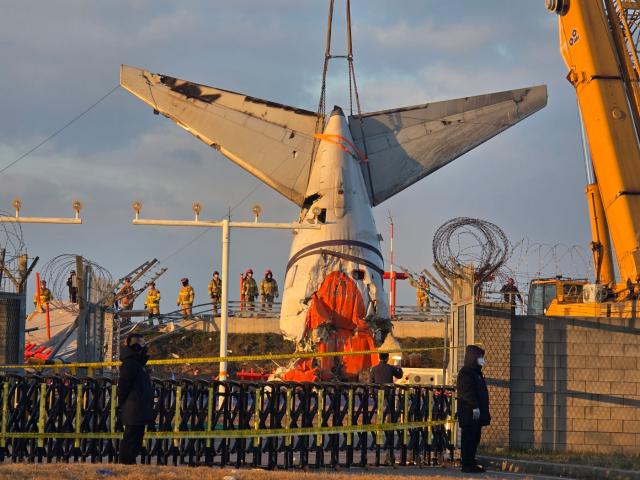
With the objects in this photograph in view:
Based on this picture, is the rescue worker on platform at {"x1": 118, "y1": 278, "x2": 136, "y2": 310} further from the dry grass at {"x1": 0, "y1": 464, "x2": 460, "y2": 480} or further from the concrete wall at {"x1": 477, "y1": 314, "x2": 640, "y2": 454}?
the dry grass at {"x1": 0, "y1": 464, "x2": 460, "y2": 480}

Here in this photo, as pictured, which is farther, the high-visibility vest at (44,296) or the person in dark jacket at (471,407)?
the high-visibility vest at (44,296)

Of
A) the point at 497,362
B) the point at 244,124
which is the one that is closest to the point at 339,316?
the point at 244,124

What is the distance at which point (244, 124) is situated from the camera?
4141 centimetres

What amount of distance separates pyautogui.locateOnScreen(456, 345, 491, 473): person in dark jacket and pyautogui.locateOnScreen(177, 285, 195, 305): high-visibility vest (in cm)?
3393

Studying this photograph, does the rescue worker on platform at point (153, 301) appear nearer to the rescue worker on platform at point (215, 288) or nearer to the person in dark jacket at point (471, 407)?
the rescue worker on platform at point (215, 288)

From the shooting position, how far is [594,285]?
28.2 m

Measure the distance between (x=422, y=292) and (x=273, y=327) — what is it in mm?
7823

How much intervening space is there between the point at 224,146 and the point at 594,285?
17.0 metres

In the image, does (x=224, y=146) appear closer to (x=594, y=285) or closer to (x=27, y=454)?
(x=594, y=285)

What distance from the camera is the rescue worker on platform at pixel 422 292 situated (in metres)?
51.6

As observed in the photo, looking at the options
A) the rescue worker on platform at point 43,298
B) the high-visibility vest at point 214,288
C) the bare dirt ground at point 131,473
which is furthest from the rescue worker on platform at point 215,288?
the bare dirt ground at point 131,473

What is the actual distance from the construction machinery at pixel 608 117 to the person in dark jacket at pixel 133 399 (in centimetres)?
1466

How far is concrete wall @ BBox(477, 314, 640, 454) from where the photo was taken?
20828 millimetres

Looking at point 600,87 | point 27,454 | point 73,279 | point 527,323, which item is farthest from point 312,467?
point 73,279
